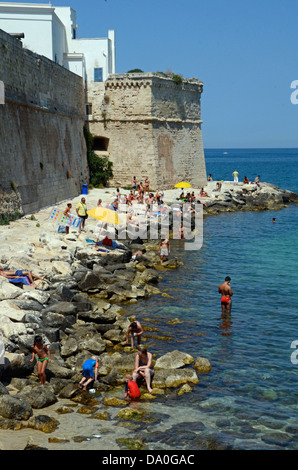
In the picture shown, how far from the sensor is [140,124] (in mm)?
35688

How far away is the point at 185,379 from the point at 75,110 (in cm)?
2353

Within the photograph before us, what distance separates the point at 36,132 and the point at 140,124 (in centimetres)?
1206

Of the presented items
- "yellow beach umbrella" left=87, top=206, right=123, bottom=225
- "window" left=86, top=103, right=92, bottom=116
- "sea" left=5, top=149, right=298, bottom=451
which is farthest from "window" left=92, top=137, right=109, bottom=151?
"yellow beach umbrella" left=87, top=206, right=123, bottom=225

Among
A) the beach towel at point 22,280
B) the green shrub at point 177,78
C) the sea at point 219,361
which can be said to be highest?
the green shrub at point 177,78

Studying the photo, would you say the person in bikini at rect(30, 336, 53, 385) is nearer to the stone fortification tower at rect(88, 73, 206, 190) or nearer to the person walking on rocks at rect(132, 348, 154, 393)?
the person walking on rocks at rect(132, 348, 154, 393)

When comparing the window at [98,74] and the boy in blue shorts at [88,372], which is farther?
the window at [98,74]

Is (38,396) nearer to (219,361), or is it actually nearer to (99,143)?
(219,361)

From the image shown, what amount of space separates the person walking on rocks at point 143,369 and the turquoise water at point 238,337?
0.64 metres

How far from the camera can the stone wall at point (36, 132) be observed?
2073 centimetres

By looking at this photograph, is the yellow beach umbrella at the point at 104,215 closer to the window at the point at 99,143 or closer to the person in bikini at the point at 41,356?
the person in bikini at the point at 41,356

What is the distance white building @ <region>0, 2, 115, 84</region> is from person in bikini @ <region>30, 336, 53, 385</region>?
26006 mm

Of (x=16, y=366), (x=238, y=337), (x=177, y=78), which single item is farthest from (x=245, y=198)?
(x=16, y=366)

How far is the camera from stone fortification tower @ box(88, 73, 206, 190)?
35.3m

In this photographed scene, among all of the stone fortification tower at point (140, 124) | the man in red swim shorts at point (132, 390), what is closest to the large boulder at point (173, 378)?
the man in red swim shorts at point (132, 390)
